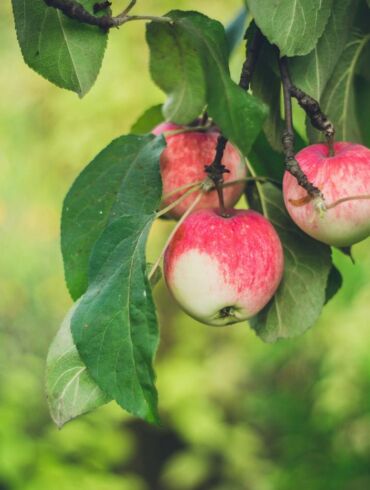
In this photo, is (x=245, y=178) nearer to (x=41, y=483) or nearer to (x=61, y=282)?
(x=41, y=483)

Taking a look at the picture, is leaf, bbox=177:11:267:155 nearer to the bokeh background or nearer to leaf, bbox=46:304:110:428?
leaf, bbox=46:304:110:428

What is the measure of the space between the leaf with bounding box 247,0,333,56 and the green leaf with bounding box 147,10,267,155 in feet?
0.11

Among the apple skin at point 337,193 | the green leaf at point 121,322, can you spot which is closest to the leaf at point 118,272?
the green leaf at point 121,322

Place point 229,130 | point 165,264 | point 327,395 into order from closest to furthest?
point 229,130, point 165,264, point 327,395

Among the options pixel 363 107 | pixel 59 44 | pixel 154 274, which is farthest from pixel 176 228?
pixel 363 107

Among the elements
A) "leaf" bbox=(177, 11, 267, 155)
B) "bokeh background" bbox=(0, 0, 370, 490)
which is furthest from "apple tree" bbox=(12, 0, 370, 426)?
"bokeh background" bbox=(0, 0, 370, 490)

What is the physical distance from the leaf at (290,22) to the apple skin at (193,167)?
13 cm

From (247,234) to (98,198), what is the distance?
0.39ft

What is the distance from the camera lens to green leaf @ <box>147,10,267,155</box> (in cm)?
47

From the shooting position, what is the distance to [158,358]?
298 cm

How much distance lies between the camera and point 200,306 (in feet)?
A: 1.86

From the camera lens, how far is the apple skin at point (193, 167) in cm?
64

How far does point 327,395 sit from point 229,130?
5.04 feet

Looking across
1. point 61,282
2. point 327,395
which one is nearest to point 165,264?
point 327,395
